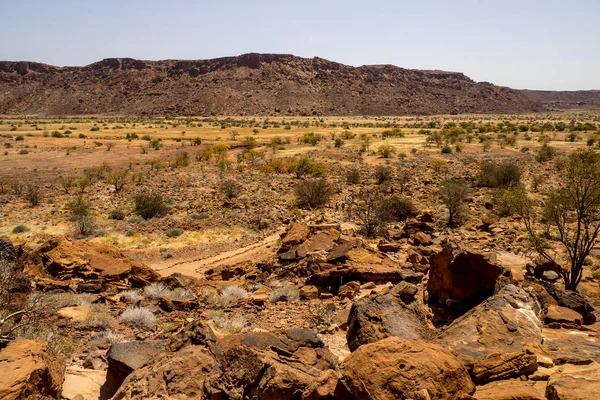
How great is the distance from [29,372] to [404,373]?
3943 mm

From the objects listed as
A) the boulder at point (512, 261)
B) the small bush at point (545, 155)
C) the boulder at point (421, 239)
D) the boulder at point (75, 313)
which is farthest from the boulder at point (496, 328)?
the small bush at point (545, 155)

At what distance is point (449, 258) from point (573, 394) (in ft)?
14.2

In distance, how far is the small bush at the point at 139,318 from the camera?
770 centimetres

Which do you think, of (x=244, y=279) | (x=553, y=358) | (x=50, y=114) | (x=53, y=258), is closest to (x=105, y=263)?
(x=53, y=258)

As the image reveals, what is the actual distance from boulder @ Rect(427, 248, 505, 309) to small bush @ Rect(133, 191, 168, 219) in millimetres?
14295

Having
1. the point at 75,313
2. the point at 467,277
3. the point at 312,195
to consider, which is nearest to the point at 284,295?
the point at 467,277

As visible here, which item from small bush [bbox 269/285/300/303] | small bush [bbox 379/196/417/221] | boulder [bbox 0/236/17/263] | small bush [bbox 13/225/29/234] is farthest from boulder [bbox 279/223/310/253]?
small bush [bbox 13/225/29/234]

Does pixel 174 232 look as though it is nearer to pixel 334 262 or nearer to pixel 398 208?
pixel 334 262

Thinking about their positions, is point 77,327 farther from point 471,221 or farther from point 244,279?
point 471,221

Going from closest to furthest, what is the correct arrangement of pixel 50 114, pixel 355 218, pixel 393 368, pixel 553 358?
pixel 393 368 < pixel 553 358 < pixel 355 218 < pixel 50 114

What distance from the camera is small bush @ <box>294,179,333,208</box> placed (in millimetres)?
20219

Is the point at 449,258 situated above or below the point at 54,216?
above

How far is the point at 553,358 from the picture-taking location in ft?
16.6

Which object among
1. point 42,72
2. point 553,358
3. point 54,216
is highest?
point 42,72
